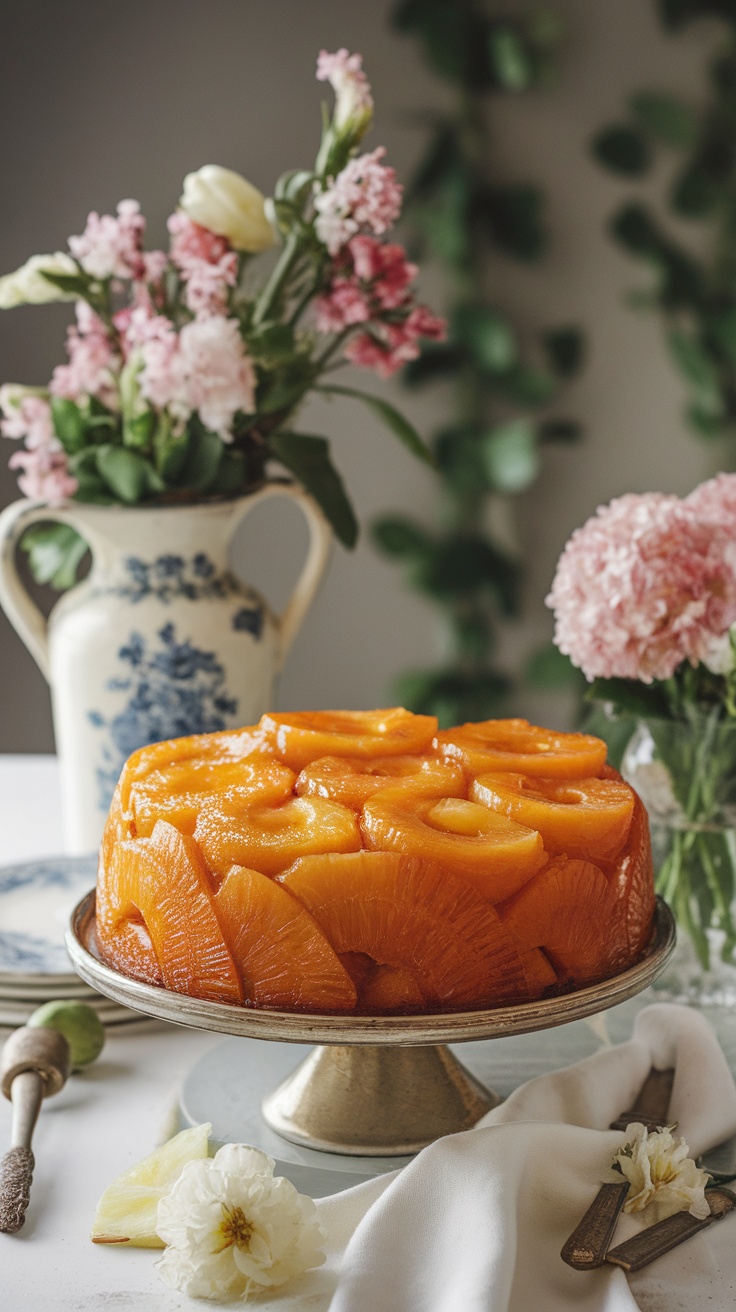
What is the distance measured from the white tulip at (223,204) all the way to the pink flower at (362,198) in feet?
0.20

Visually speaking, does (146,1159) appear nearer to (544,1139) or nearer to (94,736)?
(544,1139)

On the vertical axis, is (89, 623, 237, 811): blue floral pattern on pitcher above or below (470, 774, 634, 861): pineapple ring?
below

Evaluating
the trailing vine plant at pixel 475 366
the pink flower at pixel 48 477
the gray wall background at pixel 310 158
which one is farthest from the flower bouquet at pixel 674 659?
the trailing vine plant at pixel 475 366

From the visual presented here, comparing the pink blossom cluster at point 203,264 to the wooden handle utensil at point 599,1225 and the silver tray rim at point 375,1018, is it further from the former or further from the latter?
the wooden handle utensil at point 599,1225

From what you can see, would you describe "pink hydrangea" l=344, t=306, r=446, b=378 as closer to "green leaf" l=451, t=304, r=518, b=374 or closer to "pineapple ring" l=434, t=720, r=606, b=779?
"pineapple ring" l=434, t=720, r=606, b=779

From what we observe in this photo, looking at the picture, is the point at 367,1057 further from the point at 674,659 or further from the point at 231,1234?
the point at 674,659

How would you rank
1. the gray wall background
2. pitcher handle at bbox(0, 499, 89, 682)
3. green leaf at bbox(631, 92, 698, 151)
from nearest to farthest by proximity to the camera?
pitcher handle at bbox(0, 499, 89, 682)
the gray wall background
green leaf at bbox(631, 92, 698, 151)

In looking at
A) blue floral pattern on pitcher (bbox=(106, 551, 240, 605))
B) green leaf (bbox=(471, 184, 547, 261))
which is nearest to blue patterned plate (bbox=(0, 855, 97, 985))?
blue floral pattern on pitcher (bbox=(106, 551, 240, 605))

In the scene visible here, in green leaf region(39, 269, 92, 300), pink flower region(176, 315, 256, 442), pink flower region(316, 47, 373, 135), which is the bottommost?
pink flower region(176, 315, 256, 442)

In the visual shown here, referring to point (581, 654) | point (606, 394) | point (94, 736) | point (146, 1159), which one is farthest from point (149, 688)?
point (606, 394)

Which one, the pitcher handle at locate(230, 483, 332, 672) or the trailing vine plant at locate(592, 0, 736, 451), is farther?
the trailing vine plant at locate(592, 0, 736, 451)

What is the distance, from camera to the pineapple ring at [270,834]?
2.26ft

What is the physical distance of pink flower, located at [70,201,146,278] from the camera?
1154mm

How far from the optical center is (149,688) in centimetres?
118
